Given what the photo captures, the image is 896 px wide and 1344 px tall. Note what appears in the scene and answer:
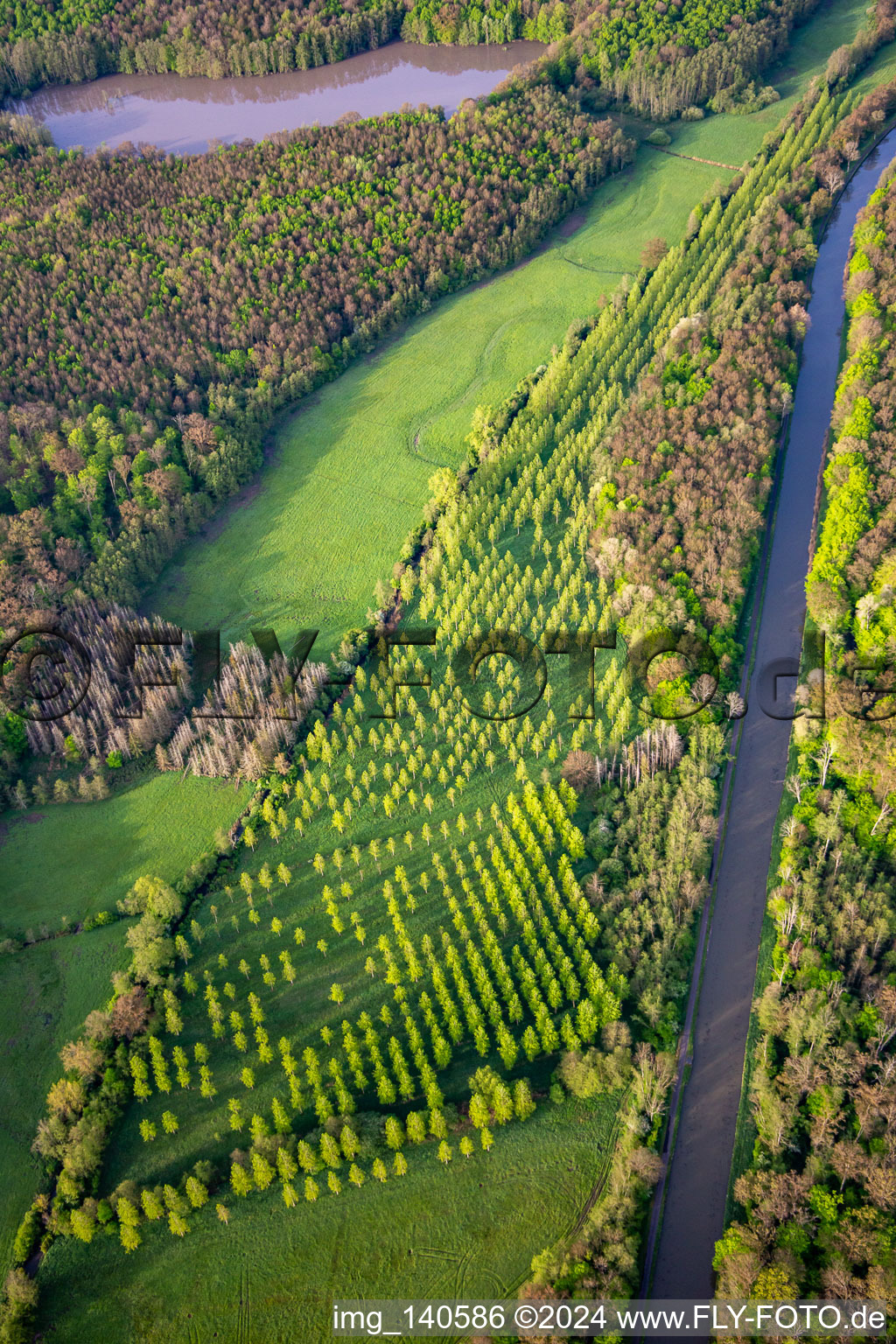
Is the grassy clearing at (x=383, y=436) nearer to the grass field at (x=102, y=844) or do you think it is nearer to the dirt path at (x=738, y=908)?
the grass field at (x=102, y=844)

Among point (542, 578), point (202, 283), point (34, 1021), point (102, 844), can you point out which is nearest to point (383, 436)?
point (542, 578)

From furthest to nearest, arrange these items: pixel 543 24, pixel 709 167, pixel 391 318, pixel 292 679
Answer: pixel 543 24 < pixel 709 167 < pixel 391 318 < pixel 292 679

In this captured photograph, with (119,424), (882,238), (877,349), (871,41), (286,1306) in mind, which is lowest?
(286,1306)

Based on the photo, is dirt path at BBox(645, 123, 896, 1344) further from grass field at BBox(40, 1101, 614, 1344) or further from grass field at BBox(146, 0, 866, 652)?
grass field at BBox(146, 0, 866, 652)

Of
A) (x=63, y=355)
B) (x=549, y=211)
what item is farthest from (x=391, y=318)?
(x=63, y=355)

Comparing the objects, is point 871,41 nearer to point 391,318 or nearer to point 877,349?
point 877,349
